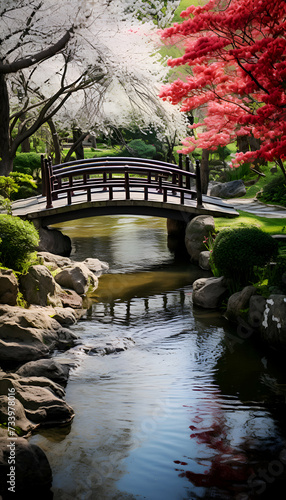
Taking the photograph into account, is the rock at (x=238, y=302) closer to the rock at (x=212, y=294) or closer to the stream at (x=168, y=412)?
the stream at (x=168, y=412)

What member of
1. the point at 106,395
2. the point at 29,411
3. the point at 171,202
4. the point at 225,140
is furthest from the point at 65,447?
the point at 171,202

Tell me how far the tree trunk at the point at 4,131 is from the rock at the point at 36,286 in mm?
4983

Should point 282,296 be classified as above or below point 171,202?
below

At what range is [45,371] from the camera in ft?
25.1

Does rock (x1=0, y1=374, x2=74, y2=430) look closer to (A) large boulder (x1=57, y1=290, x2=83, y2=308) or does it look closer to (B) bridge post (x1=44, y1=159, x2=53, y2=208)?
(A) large boulder (x1=57, y1=290, x2=83, y2=308)

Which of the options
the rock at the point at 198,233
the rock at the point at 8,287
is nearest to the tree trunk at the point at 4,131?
the rock at the point at 198,233

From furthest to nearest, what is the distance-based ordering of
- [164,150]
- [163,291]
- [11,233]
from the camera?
[164,150] < [163,291] < [11,233]

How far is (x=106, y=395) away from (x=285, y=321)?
2.88m

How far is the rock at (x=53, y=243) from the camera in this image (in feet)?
49.2

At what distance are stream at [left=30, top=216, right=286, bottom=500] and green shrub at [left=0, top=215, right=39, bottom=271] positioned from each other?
1642 mm

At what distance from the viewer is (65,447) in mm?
6195

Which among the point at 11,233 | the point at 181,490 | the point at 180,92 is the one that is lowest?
the point at 181,490

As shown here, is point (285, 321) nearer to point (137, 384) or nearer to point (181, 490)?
point (137, 384)

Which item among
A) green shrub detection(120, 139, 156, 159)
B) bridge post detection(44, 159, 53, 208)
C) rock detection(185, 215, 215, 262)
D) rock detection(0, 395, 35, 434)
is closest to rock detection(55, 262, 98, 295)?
bridge post detection(44, 159, 53, 208)
